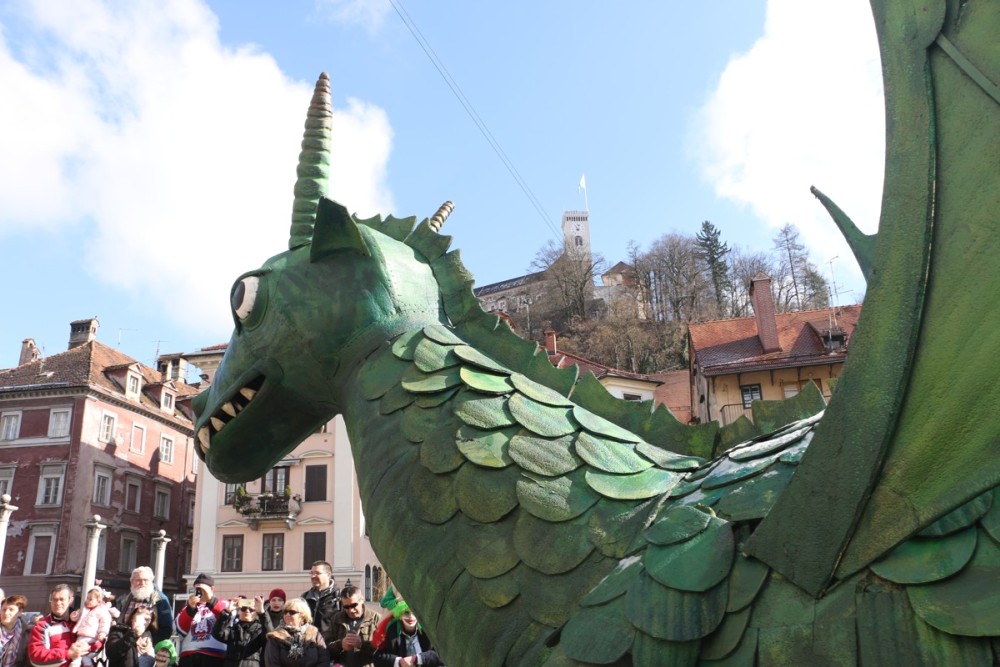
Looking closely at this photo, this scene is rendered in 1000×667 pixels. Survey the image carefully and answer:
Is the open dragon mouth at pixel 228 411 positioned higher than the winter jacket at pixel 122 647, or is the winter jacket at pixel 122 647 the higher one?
the open dragon mouth at pixel 228 411

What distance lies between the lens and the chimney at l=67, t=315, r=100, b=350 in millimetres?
41281

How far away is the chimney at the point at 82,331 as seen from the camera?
4128 centimetres

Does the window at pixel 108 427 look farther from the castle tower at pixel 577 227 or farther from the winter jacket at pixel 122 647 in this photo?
the castle tower at pixel 577 227

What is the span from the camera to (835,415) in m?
1.30

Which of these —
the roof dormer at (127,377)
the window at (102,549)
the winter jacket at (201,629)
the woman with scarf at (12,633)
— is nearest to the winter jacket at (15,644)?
the woman with scarf at (12,633)

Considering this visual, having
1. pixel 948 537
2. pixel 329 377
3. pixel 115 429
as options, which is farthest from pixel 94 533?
pixel 948 537

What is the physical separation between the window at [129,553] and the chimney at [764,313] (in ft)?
94.7

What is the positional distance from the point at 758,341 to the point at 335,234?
30.7 meters

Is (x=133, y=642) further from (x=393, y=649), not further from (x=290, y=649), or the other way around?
(x=393, y=649)

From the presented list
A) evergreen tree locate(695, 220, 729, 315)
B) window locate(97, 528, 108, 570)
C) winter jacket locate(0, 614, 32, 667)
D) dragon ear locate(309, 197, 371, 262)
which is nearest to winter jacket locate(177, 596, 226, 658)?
winter jacket locate(0, 614, 32, 667)

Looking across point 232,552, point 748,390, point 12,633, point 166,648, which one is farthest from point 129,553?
point 166,648

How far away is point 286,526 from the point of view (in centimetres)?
3130

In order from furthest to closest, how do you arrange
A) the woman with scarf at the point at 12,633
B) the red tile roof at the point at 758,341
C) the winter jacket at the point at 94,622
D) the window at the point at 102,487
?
the window at the point at 102,487 → the red tile roof at the point at 758,341 → the woman with scarf at the point at 12,633 → the winter jacket at the point at 94,622

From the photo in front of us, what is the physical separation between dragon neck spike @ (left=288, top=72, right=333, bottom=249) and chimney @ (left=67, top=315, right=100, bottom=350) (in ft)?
142
